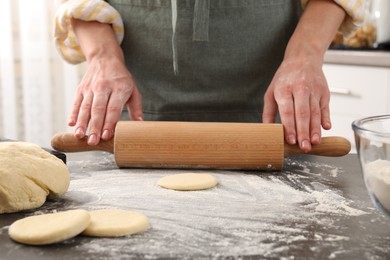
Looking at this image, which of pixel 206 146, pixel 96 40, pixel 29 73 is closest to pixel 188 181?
pixel 206 146

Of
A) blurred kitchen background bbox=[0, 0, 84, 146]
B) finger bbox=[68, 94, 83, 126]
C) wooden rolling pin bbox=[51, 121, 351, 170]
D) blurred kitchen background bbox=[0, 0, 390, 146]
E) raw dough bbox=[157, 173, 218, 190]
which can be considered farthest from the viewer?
blurred kitchen background bbox=[0, 0, 84, 146]

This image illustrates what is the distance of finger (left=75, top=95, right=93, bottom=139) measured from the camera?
45.3 inches

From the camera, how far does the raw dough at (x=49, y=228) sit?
746 millimetres

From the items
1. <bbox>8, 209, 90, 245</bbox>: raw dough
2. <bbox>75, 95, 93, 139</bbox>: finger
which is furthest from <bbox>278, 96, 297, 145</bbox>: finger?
<bbox>8, 209, 90, 245</bbox>: raw dough

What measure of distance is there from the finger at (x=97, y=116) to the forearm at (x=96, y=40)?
12cm

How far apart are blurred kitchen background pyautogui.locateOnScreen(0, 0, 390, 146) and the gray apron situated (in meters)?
0.78

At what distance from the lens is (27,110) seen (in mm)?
2416

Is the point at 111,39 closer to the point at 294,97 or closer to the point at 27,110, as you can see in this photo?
the point at 294,97

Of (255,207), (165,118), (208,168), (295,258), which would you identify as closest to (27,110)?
(165,118)

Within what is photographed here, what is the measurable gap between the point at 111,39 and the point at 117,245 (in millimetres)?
667

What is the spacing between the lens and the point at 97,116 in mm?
1178

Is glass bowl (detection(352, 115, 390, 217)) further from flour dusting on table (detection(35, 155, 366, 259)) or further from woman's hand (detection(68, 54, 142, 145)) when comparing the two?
woman's hand (detection(68, 54, 142, 145))

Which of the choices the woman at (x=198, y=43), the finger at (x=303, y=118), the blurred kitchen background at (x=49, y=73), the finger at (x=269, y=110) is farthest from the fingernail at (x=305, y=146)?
the blurred kitchen background at (x=49, y=73)

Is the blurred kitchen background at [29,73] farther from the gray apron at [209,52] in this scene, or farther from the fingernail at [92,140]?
the fingernail at [92,140]
